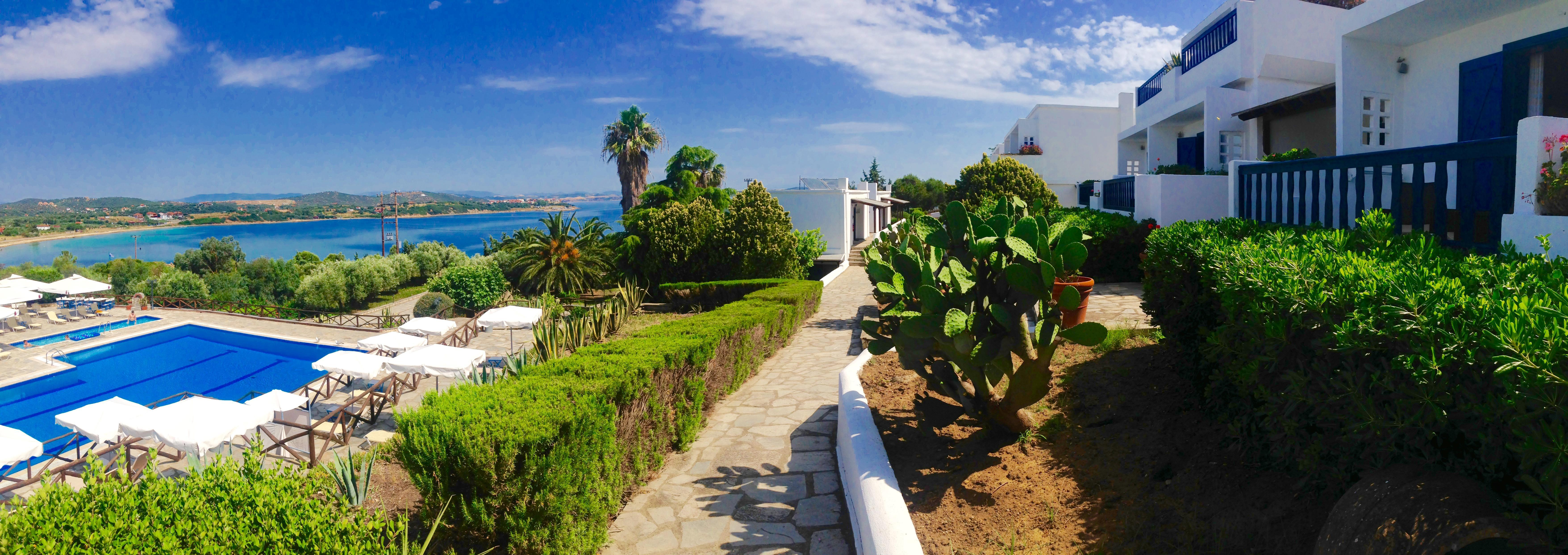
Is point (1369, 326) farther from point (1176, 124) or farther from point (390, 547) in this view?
point (1176, 124)

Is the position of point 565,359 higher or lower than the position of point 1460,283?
lower

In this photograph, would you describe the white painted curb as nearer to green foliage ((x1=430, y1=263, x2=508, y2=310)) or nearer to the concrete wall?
green foliage ((x1=430, y1=263, x2=508, y2=310))

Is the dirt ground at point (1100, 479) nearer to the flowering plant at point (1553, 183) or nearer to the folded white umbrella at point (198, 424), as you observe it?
the flowering plant at point (1553, 183)

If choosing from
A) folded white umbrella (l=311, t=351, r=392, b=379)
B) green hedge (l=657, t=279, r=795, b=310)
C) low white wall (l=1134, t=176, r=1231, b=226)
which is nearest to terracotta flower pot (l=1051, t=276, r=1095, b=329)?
low white wall (l=1134, t=176, r=1231, b=226)

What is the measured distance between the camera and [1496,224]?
5.34m

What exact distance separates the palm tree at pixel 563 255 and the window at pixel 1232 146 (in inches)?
832

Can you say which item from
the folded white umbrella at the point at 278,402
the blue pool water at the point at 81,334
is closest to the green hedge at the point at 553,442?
the folded white umbrella at the point at 278,402

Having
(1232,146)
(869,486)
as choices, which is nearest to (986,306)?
(869,486)

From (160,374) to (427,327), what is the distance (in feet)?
31.5

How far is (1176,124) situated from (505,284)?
2588 cm

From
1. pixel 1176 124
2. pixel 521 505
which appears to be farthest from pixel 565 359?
pixel 1176 124

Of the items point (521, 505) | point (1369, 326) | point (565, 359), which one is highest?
point (1369, 326)

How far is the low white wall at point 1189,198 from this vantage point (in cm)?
1321

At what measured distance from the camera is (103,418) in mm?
11766
